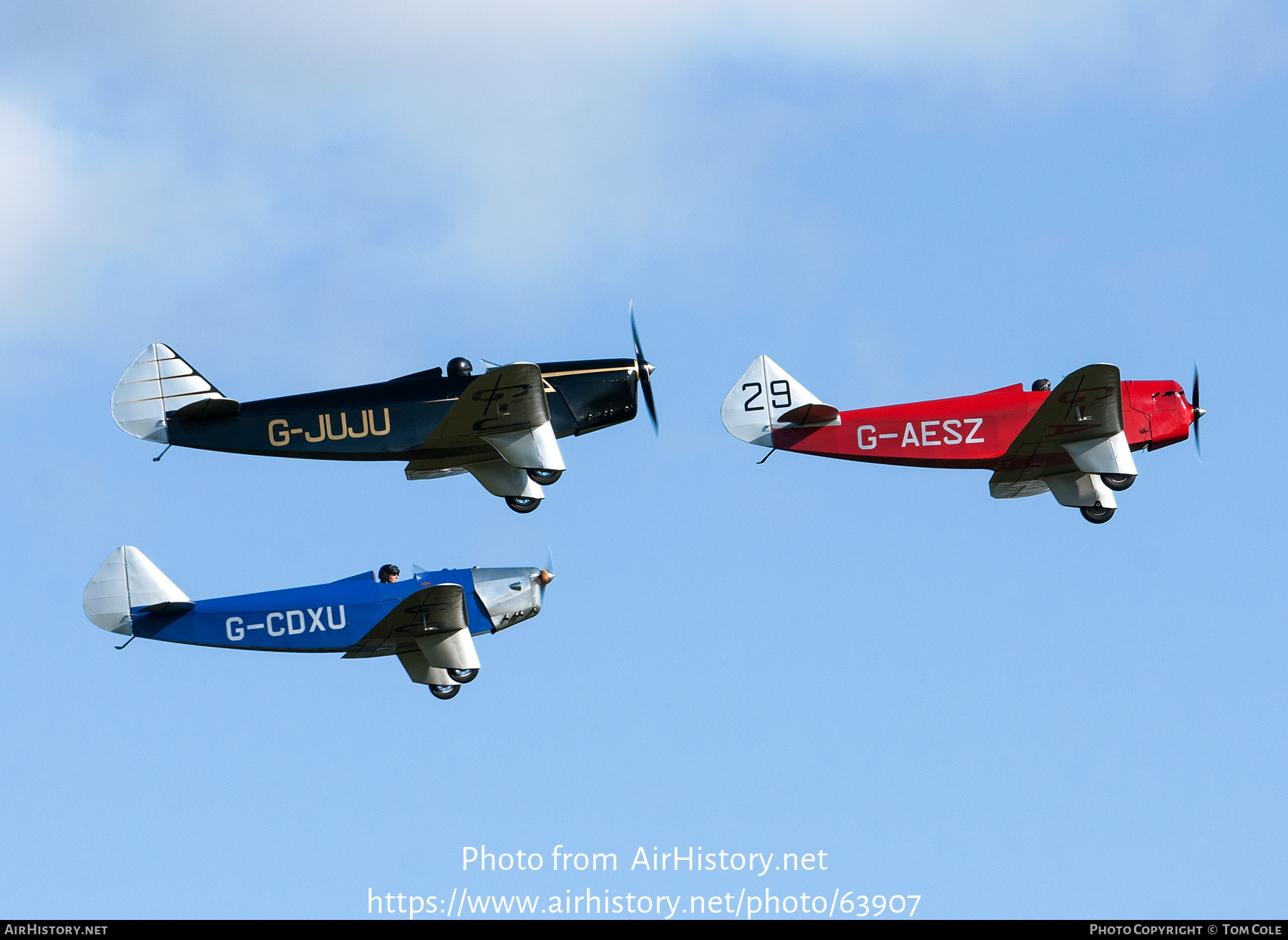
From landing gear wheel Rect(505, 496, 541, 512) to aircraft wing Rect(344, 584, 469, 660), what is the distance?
6.02 ft

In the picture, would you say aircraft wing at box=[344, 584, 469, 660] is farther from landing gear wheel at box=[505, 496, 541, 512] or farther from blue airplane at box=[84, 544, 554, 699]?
landing gear wheel at box=[505, 496, 541, 512]

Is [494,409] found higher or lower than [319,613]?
higher

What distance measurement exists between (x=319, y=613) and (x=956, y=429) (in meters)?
12.0

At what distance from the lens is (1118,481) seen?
3092 cm

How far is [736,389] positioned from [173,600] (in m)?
11.1

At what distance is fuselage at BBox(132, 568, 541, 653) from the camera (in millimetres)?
29953

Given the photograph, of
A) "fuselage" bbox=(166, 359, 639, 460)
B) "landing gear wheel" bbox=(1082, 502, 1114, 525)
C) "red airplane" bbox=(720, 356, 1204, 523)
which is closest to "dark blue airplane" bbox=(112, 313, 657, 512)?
"fuselage" bbox=(166, 359, 639, 460)

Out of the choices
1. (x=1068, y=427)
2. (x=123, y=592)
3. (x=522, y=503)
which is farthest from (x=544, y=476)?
(x=1068, y=427)

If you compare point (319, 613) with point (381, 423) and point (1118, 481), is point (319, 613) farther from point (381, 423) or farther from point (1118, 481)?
point (1118, 481)

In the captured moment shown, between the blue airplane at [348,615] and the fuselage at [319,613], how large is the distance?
1 cm

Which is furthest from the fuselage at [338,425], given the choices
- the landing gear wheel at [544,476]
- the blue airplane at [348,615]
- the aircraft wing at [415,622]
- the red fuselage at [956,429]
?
the red fuselage at [956,429]

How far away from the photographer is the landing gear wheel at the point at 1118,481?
30453 mm

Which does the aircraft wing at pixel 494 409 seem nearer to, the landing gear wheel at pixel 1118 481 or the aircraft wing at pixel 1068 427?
the aircraft wing at pixel 1068 427
